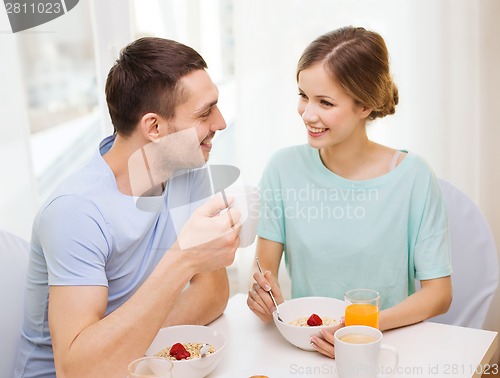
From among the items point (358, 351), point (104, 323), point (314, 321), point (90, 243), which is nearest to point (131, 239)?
point (90, 243)

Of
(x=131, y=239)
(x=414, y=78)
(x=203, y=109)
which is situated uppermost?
(x=203, y=109)

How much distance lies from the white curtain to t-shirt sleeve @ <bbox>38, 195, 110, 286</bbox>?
1.18 meters

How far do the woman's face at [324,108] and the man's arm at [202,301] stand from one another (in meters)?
0.42

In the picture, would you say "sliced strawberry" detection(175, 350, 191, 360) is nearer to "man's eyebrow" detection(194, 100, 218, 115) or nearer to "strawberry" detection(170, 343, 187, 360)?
"strawberry" detection(170, 343, 187, 360)

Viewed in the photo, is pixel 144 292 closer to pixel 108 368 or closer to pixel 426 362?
pixel 108 368

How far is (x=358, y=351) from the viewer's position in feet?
3.52

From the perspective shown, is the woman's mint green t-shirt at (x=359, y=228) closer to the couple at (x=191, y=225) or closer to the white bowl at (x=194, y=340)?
the couple at (x=191, y=225)

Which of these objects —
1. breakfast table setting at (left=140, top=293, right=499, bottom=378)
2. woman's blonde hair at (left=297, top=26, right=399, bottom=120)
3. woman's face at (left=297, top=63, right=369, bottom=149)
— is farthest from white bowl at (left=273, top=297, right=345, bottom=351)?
woman's blonde hair at (left=297, top=26, right=399, bottom=120)

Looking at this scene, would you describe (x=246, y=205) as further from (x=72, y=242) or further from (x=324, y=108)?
(x=324, y=108)

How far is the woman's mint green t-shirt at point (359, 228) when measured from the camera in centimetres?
162

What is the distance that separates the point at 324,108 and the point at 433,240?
42cm

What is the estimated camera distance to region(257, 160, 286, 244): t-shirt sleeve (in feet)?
5.53

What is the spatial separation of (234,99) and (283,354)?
130 cm

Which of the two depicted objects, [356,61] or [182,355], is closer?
[182,355]
